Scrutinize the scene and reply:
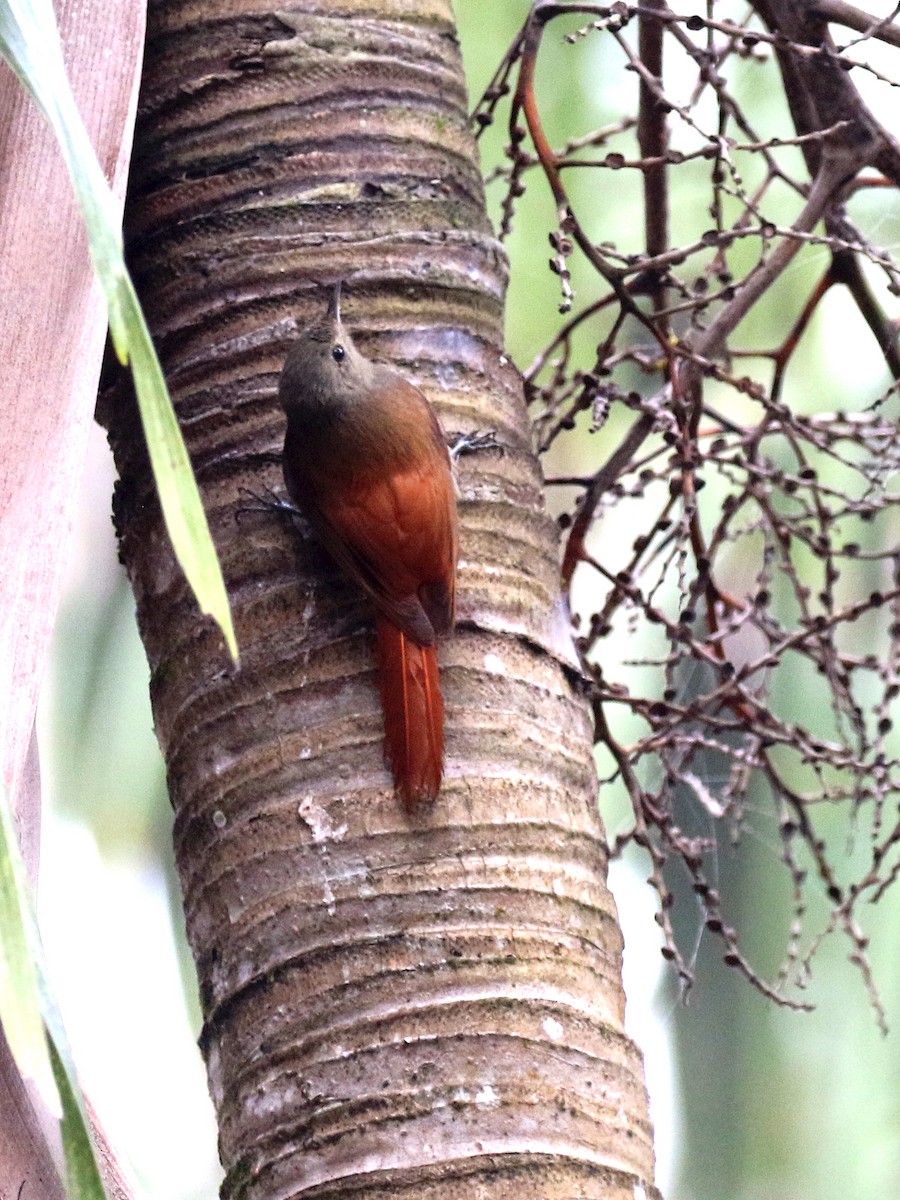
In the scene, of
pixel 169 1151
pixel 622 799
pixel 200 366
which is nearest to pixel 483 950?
pixel 200 366

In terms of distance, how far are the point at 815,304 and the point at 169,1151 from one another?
2618 mm

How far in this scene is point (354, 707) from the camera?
175cm

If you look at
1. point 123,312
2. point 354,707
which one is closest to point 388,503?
point 354,707

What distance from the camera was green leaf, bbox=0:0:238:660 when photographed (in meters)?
1.10

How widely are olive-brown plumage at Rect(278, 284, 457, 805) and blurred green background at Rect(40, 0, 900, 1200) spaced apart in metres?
1.63

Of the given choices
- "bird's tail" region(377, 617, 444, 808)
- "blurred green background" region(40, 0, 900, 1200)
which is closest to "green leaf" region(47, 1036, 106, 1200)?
"bird's tail" region(377, 617, 444, 808)

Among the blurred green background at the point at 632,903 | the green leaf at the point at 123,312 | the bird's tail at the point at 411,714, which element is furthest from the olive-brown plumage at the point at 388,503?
the blurred green background at the point at 632,903

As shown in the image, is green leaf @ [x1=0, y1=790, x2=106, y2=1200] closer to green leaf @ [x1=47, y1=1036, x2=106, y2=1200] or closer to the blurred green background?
green leaf @ [x1=47, y1=1036, x2=106, y2=1200]

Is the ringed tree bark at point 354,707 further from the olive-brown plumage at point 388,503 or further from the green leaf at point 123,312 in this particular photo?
the green leaf at point 123,312

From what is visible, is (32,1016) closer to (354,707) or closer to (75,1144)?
(75,1144)

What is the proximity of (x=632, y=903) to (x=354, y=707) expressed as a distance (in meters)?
1.85

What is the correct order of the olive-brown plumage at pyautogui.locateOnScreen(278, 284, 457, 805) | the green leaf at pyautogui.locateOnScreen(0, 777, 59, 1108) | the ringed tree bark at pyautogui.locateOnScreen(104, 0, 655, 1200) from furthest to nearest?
the olive-brown plumage at pyautogui.locateOnScreen(278, 284, 457, 805)
the ringed tree bark at pyautogui.locateOnScreen(104, 0, 655, 1200)
the green leaf at pyautogui.locateOnScreen(0, 777, 59, 1108)

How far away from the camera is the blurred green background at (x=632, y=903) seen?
150 inches

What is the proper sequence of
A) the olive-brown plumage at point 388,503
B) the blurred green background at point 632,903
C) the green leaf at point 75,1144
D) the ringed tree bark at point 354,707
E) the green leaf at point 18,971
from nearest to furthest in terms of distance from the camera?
the green leaf at point 18,971, the green leaf at point 75,1144, the ringed tree bark at point 354,707, the olive-brown plumage at point 388,503, the blurred green background at point 632,903
